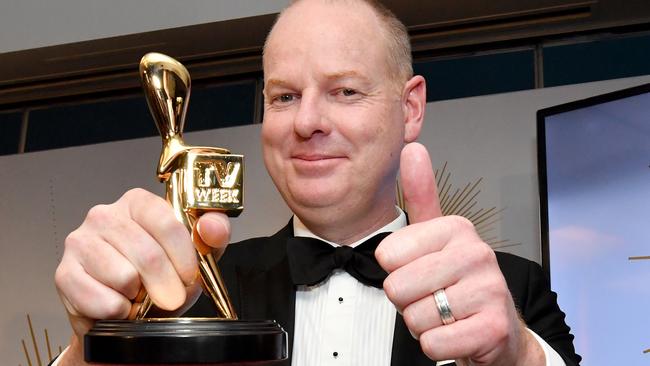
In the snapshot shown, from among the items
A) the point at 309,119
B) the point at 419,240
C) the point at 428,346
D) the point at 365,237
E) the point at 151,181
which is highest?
the point at 151,181

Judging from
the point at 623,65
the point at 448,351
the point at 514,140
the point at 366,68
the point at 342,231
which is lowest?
the point at 448,351

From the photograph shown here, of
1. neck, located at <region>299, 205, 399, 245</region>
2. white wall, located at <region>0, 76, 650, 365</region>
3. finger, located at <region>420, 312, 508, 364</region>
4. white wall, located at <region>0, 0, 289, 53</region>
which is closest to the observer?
finger, located at <region>420, 312, 508, 364</region>

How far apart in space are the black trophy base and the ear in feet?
2.56

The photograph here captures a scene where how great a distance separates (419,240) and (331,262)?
0.66m

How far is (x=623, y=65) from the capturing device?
2.90 metres

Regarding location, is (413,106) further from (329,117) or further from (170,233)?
(170,233)

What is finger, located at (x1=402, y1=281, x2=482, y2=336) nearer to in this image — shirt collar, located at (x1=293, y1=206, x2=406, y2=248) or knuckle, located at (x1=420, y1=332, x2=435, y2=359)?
knuckle, located at (x1=420, y1=332, x2=435, y2=359)

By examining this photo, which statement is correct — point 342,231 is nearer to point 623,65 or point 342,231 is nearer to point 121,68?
point 623,65

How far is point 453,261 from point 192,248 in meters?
0.30

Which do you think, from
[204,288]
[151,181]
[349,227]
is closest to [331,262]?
[349,227]

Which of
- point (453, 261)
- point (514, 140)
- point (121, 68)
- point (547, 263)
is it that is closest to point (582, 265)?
point (547, 263)

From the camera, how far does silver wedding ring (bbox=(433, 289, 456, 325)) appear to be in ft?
2.81

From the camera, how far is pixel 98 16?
309cm

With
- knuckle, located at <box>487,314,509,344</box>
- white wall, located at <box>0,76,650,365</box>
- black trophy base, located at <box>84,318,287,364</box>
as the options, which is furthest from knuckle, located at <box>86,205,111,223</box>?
white wall, located at <box>0,76,650,365</box>
